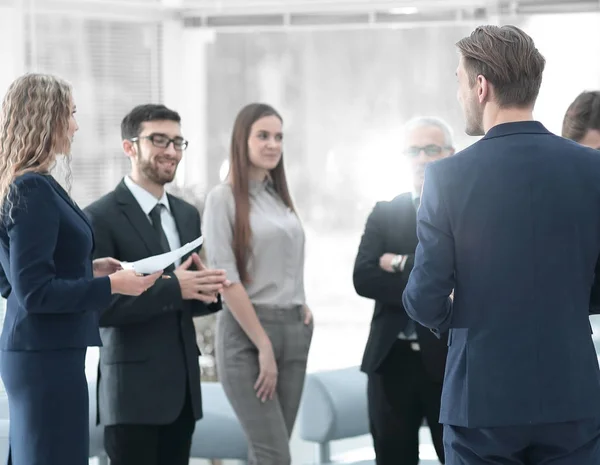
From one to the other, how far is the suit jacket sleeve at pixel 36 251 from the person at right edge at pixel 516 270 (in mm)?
1004

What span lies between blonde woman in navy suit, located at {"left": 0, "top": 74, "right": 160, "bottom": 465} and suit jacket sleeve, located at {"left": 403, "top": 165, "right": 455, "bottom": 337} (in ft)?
3.10

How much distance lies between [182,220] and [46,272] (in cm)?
91

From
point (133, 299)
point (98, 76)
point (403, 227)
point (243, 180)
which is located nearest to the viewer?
point (133, 299)

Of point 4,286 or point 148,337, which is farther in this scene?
point 148,337

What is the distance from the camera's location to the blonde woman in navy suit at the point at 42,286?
244 cm

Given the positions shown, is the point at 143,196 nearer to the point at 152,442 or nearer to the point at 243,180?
the point at 243,180

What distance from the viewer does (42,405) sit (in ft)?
8.15

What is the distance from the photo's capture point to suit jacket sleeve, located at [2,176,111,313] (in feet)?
7.95

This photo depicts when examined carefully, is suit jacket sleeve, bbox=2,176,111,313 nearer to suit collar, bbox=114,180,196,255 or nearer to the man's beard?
suit collar, bbox=114,180,196,255

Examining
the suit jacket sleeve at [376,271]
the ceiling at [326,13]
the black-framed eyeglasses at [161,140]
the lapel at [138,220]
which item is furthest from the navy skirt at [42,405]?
the ceiling at [326,13]

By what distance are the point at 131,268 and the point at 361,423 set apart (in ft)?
6.43

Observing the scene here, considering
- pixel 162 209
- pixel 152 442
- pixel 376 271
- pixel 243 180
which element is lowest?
pixel 152 442

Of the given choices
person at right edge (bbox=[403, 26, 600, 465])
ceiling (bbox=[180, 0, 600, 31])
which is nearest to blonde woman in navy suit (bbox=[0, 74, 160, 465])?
person at right edge (bbox=[403, 26, 600, 465])

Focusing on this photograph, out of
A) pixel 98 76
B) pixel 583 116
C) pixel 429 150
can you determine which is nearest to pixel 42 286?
pixel 429 150
